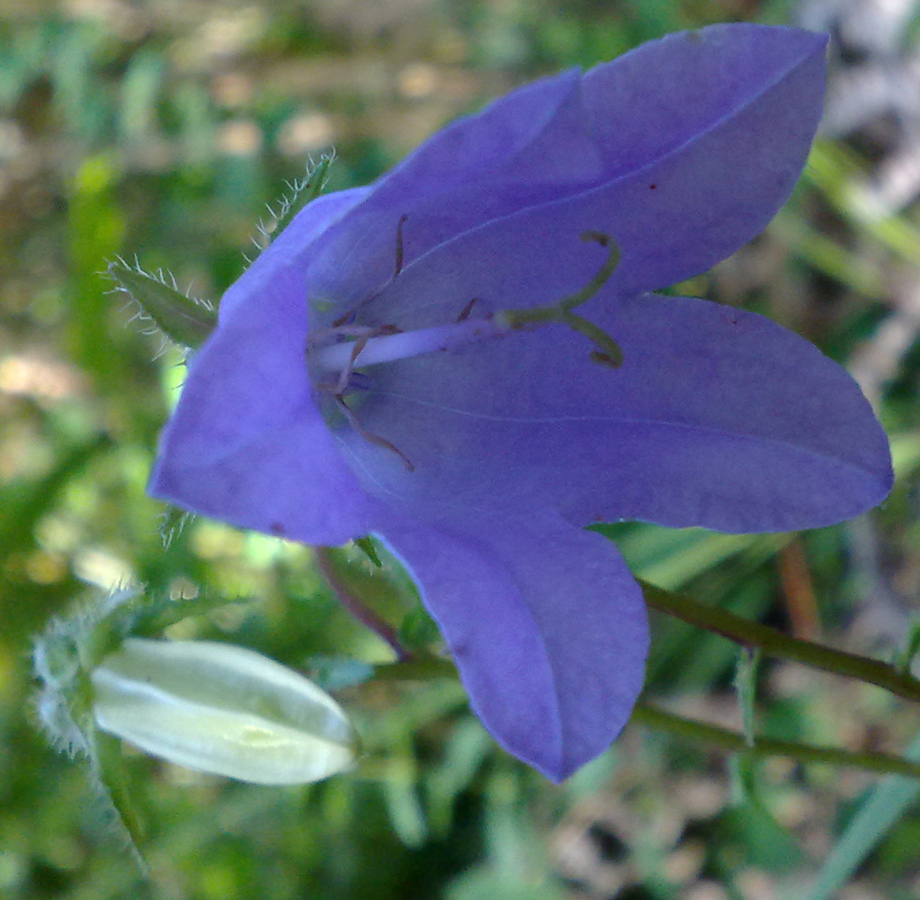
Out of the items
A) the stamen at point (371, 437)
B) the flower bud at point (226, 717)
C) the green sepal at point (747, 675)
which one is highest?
the stamen at point (371, 437)

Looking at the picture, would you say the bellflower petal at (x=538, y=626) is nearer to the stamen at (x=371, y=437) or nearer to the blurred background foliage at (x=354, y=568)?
the stamen at (x=371, y=437)

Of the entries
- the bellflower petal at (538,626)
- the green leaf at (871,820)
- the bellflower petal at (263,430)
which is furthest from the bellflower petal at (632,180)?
the green leaf at (871,820)

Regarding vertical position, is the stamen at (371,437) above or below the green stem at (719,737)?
above

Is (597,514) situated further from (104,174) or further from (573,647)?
(104,174)

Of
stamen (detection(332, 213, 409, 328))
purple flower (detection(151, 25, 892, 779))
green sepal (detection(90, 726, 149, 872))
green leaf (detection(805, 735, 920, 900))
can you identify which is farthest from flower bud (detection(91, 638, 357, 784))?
green leaf (detection(805, 735, 920, 900))

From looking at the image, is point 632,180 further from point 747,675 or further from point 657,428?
point 747,675

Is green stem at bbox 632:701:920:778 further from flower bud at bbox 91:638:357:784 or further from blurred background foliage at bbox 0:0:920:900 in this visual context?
blurred background foliage at bbox 0:0:920:900
